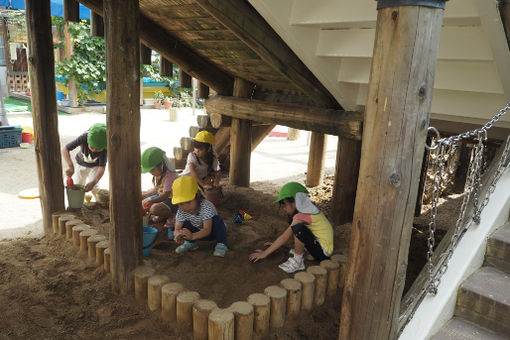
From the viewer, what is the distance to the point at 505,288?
85.7 inches

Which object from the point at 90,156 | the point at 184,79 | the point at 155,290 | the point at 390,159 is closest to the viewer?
the point at 390,159

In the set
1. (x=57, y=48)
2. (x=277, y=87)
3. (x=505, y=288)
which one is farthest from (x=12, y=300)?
(x=57, y=48)

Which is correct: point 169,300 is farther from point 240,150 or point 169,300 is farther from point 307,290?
point 240,150

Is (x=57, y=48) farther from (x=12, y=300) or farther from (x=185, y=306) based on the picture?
(x=185, y=306)

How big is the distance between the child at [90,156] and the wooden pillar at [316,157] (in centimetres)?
361

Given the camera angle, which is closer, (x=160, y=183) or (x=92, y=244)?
(x=92, y=244)

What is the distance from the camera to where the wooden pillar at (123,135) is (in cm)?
306

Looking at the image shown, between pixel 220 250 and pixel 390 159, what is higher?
pixel 390 159

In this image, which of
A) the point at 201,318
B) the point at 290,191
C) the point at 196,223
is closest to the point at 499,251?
the point at 290,191

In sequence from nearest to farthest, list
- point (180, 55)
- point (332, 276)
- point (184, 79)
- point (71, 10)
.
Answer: point (332, 276), point (71, 10), point (180, 55), point (184, 79)

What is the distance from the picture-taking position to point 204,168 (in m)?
5.64

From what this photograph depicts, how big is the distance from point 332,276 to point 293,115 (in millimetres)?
2367

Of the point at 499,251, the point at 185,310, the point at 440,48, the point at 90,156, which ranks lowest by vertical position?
the point at 185,310

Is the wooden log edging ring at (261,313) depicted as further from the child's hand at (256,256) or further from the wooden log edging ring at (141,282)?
the wooden log edging ring at (141,282)
